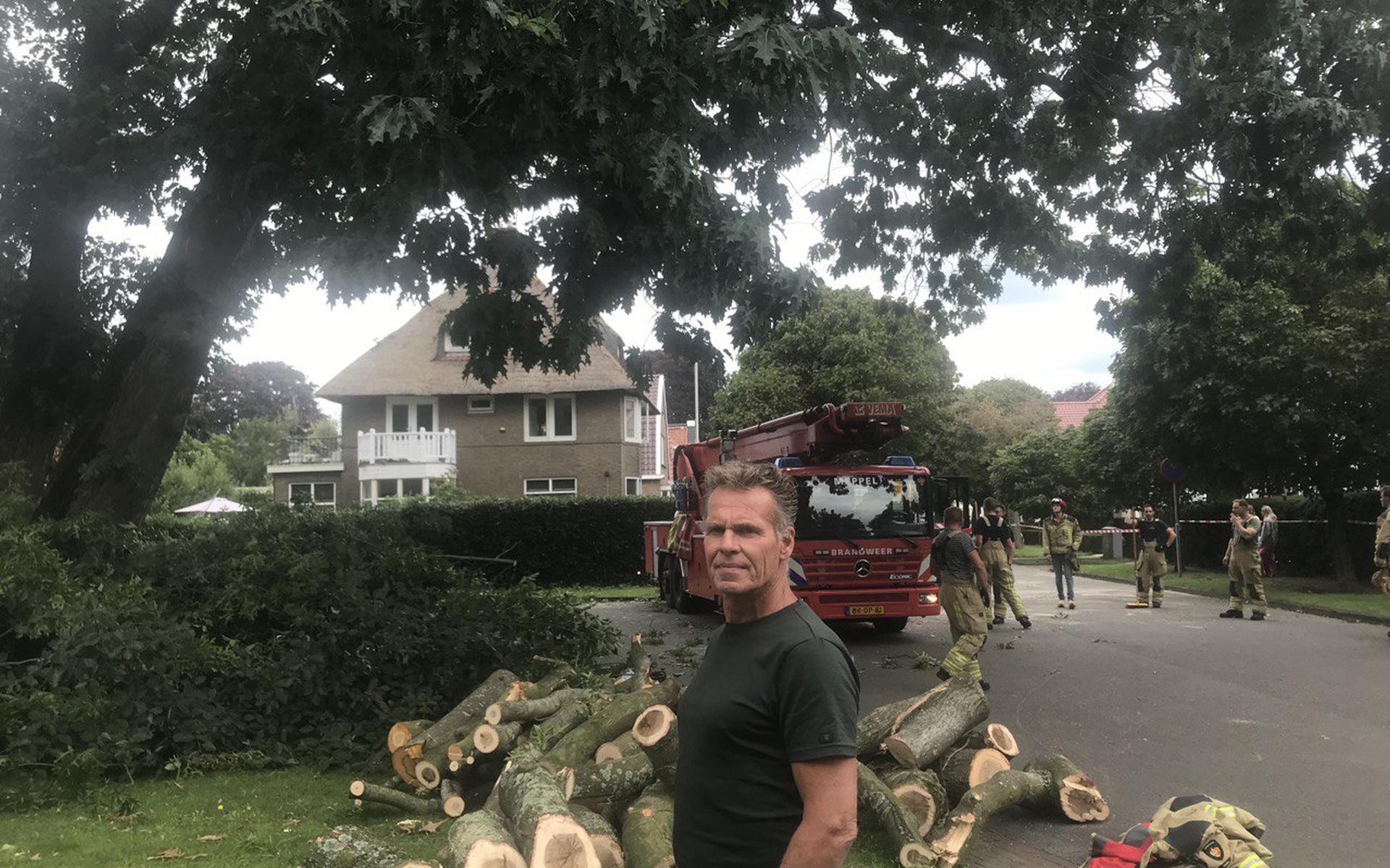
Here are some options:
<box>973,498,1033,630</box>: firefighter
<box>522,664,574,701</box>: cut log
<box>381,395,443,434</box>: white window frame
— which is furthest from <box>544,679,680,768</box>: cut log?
<box>381,395,443,434</box>: white window frame

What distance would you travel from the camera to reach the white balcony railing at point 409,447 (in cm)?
3791

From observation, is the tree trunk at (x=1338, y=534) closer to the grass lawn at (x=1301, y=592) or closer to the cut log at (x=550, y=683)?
the grass lawn at (x=1301, y=592)

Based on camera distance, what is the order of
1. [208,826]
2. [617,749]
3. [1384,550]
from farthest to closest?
[1384,550], [208,826], [617,749]

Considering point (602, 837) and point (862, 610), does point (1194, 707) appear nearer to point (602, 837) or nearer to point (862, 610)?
point (862, 610)

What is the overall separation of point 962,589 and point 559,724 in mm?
5524

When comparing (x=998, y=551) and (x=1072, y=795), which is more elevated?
(x=998, y=551)

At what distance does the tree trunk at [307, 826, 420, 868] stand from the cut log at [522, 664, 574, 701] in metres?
2.26

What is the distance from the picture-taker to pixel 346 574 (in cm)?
928

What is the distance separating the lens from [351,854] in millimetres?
5055

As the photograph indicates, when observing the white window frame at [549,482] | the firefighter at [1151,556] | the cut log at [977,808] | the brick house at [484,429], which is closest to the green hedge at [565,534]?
the brick house at [484,429]

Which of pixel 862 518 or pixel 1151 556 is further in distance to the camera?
pixel 1151 556

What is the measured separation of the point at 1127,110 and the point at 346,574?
9.21 m

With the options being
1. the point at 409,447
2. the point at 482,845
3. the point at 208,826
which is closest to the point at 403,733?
the point at 208,826

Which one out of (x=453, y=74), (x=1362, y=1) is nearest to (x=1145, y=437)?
(x=1362, y=1)
